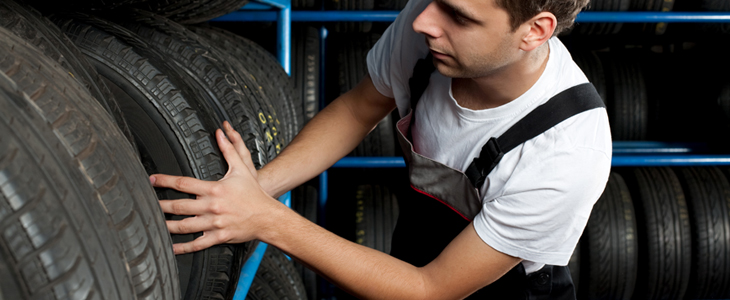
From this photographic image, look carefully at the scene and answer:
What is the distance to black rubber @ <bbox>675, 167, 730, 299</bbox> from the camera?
8.20 feet

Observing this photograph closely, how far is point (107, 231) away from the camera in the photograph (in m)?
0.48

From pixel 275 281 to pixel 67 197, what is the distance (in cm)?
140

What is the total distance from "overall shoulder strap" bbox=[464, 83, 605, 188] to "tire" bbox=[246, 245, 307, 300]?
0.92 meters

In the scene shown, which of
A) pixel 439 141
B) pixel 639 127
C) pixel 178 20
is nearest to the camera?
pixel 439 141

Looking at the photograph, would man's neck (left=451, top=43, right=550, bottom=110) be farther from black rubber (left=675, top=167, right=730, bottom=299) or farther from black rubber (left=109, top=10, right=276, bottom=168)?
black rubber (left=675, top=167, right=730, bottom=299)

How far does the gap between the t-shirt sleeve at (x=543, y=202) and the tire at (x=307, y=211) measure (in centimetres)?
163

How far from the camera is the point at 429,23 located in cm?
99

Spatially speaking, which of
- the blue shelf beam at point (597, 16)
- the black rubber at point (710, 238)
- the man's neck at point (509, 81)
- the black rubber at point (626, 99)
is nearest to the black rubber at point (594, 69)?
the black rubber at point (626, 99)

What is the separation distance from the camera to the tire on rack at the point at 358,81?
256 centimetres

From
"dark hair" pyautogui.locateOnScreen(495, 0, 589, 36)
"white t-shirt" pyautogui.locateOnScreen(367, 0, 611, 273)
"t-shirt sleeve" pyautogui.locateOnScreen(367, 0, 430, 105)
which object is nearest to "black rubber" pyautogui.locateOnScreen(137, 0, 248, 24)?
"t-shirt sleeve" pyautogui.locateOnScreen(367, 0, 430, 105)

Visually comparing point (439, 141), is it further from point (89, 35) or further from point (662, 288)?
point (662, 288)

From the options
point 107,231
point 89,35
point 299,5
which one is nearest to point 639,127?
point 299,5

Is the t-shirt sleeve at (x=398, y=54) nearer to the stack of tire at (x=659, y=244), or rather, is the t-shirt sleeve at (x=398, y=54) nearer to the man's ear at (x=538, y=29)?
the man's ear at (x=538, y=29)

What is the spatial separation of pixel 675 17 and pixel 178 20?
7.42 ft
